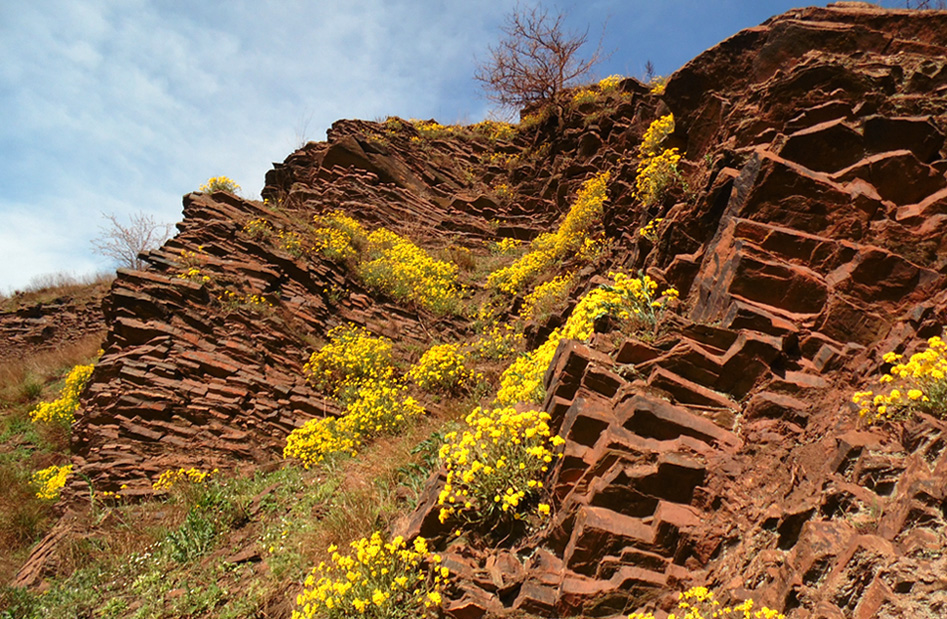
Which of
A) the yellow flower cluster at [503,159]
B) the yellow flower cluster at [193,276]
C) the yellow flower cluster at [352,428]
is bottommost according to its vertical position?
the yellow flower cluster at [352,428]

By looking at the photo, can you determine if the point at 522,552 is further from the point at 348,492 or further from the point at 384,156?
the point at 384,156

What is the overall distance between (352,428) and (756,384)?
21.3 feet

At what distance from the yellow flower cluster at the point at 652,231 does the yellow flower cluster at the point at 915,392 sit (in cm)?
396

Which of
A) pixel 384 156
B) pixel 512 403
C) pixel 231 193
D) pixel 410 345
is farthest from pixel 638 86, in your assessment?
pixel 512 403

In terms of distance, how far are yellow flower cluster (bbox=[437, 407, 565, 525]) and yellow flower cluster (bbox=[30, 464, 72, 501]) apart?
285 inches

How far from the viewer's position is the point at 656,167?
800 centimetres

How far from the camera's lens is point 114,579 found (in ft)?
20.3

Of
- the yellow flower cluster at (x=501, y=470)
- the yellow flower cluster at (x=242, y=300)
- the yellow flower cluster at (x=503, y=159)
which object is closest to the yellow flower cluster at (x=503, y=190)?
the yellow flower cluster at (x=503, y=159)

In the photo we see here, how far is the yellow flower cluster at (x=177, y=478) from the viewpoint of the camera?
→ 7.60m

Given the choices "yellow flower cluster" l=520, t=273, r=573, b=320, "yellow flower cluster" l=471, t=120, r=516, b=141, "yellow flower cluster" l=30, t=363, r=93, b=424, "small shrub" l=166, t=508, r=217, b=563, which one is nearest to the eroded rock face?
"small shrub" l=166, t=508, r=217, b=563

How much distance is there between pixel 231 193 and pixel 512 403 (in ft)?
37.8

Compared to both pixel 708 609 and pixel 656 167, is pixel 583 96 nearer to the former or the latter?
pixel 656 167

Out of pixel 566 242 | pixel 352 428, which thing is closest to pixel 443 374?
pixel 352 428

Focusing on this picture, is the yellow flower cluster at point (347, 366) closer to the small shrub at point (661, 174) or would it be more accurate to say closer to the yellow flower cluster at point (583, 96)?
the small shrub at point (661, 174)
